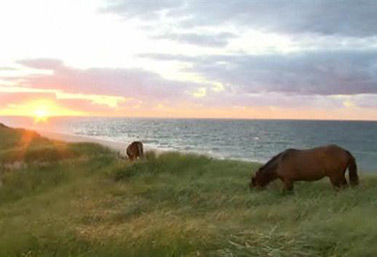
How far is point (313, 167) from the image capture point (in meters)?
14.7

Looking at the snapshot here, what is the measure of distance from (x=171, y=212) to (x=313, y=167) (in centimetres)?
527

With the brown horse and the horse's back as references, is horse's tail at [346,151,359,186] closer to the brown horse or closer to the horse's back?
the brown horse

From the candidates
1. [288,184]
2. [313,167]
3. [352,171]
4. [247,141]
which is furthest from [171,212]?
[247,141]

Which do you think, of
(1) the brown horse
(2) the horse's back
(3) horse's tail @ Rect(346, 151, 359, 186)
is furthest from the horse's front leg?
(3) horse's tail @ Rect(346, 151, 359, 186)

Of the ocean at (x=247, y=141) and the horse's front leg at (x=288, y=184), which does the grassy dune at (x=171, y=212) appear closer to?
the horse's front leg at (x=288, y=184)

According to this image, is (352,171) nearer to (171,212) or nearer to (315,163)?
(315,163)

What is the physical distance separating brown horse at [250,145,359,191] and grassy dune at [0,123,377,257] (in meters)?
0.35

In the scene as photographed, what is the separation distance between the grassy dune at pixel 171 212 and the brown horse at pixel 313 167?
355 mm

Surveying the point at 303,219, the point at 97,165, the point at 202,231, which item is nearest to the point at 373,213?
the point at 303,219

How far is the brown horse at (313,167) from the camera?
1441 centimetres

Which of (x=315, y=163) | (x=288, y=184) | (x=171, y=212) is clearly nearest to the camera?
(x=171, y=212)

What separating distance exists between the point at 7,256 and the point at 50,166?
46.9 feet

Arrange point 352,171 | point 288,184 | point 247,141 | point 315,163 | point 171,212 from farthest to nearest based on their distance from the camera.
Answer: point 247,141 → point 288,184 → point 315,163 → point 352,171 → point 171,212

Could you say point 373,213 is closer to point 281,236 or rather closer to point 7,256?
point 281,236
